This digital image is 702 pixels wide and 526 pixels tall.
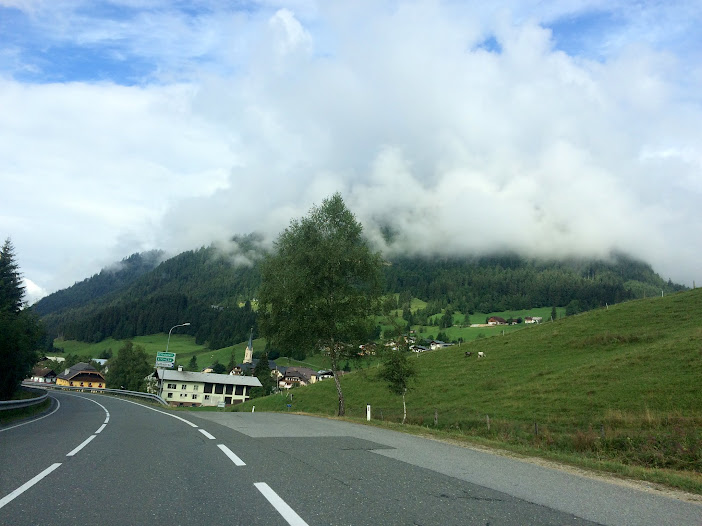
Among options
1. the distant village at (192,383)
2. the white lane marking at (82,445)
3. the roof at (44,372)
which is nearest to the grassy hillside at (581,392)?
the white lane marking at (82,445)

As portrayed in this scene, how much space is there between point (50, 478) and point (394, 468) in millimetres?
5990

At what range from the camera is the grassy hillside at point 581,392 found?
55.4 ft

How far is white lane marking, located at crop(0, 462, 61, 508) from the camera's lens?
6.29 metres

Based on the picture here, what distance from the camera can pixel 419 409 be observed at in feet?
139

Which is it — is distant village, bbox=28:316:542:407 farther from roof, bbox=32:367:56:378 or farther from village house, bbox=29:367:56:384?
roof, bbox=32:367:56:378

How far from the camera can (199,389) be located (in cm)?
11850

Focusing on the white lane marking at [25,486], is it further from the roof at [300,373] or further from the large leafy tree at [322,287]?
the roof at [300,373]

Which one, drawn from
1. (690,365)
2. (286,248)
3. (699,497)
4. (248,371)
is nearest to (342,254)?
(286,248)

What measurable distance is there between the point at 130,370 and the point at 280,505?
353 feet

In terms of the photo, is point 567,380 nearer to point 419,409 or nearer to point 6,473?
point 419,409

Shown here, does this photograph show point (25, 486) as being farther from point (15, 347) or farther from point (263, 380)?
point (263, 380)

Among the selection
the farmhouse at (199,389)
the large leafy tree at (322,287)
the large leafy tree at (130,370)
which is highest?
the large leafy tree at (322,287)

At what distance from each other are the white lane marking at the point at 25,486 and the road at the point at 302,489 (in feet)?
0.08

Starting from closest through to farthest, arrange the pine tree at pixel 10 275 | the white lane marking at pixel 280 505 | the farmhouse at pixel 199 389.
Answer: the white lane marking at pixel 280 505
the pine tree at pixel 10 275
the farmhouse at pixel 199 389
